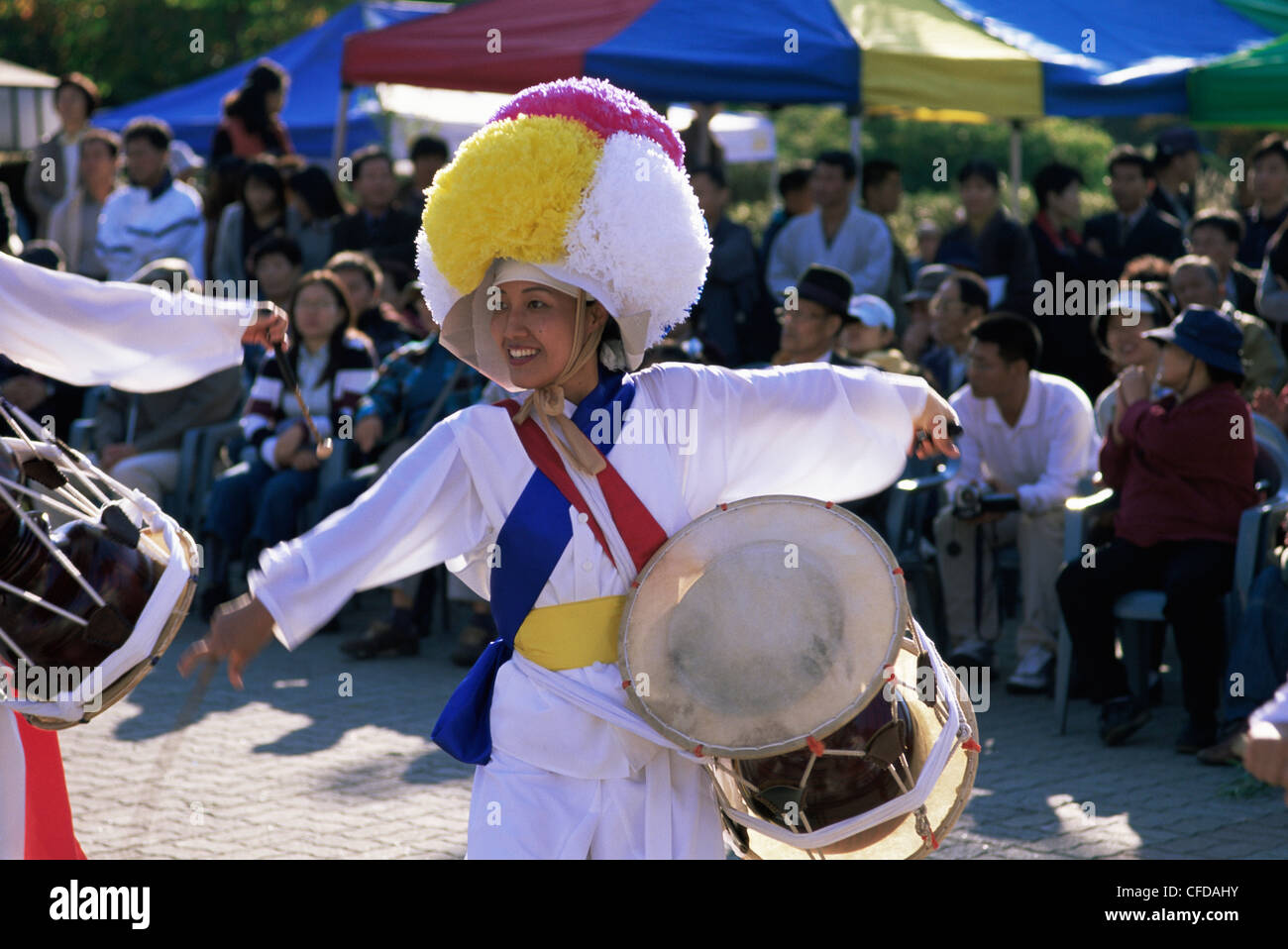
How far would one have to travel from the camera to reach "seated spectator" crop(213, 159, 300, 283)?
10.7 m

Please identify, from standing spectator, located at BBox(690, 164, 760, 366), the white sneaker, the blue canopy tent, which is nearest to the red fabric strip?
the white sneaker

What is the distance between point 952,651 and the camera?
739 cm

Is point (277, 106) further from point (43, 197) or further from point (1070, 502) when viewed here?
point (1070, 502)

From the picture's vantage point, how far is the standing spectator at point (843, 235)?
32.3ft

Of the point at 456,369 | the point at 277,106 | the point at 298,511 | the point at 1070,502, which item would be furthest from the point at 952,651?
the point at 277,106

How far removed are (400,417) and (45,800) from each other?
16.1 feet

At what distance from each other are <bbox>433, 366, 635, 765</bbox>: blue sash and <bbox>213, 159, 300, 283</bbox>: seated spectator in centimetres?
790

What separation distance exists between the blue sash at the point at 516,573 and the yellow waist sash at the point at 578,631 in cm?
5

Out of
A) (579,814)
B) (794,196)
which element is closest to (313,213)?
(794,196)

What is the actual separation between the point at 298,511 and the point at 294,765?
2.60m

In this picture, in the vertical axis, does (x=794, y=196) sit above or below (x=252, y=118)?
below

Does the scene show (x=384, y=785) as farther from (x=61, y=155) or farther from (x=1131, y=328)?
(x=61, y=155)

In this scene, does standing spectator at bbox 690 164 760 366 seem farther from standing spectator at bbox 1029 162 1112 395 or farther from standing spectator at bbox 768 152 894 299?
standing spectator at bbox 1029 162 1112 395

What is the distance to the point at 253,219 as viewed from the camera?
10.9 meters
